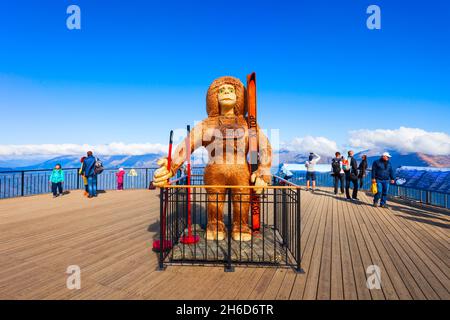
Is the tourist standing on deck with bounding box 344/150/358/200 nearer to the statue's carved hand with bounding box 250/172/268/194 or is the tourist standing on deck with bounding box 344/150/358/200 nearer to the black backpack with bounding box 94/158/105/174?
the statue's carved hand with bounding box 250/172/268/194

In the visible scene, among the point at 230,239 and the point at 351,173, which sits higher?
the point at 351,173

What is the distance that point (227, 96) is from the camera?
4.14m

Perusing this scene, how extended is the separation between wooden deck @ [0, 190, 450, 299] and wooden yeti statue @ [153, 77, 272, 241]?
3.02ft

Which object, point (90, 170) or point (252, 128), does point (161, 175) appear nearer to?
point (252, 128)

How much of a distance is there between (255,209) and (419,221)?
4.65 meters

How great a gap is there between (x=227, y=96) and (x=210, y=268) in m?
2.85

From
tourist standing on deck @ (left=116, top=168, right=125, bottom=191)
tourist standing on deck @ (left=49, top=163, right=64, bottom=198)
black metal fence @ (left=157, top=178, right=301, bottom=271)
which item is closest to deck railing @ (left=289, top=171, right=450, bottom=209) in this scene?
black metal fence @ (left=157, top=178, right=301, bottom=271)

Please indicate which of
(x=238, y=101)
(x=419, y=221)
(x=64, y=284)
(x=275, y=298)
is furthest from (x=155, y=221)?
(x=419, y=221)

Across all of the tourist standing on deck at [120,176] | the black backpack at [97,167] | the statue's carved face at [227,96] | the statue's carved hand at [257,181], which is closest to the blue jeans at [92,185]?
the black backpack at [97,167]

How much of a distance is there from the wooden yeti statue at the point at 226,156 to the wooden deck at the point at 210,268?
0.92 metres

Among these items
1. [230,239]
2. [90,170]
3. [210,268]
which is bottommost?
[210,268]

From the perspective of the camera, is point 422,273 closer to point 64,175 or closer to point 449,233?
point 449,233

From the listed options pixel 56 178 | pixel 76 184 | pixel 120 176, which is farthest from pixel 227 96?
pixel 76 184

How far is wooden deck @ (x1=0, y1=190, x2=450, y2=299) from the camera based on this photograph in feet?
8.66
